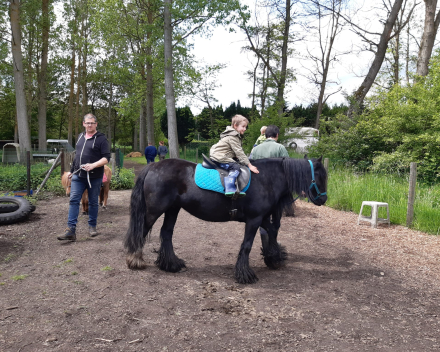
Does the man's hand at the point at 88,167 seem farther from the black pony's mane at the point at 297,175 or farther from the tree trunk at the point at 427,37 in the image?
the tree trunk at the point at 427,37

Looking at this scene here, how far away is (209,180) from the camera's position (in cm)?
396

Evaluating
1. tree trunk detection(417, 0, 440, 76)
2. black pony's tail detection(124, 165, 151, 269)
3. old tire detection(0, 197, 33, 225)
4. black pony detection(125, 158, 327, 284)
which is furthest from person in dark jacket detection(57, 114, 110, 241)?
tree trunk detection(417, 0, 440, 76)

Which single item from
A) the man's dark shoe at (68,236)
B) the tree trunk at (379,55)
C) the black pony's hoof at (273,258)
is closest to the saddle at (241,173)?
the black pony's hoof at (273,258)

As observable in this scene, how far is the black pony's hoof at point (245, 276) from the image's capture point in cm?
386

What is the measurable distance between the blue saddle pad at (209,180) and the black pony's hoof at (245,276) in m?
0.95

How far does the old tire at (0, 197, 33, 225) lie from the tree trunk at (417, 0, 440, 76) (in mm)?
12403

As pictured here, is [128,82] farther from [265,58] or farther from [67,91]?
[67,91]

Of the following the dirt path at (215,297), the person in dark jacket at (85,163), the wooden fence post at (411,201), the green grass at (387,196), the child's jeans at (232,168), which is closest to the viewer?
the dirt path at (215,297)

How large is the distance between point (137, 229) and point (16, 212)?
3689 millimetres

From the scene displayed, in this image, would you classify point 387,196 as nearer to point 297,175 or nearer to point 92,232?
point 297,175

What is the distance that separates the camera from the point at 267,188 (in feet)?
13.3

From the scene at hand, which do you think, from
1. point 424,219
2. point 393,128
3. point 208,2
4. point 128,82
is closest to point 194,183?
point 424,219

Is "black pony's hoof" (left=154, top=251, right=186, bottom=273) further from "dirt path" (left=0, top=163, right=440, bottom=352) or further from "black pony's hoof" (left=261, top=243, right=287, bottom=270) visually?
"black pony's hoof" (left=261, top=243, right=287, bottom=270)

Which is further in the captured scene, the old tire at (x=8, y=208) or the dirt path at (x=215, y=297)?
the old tire at (x=8, y=208)
